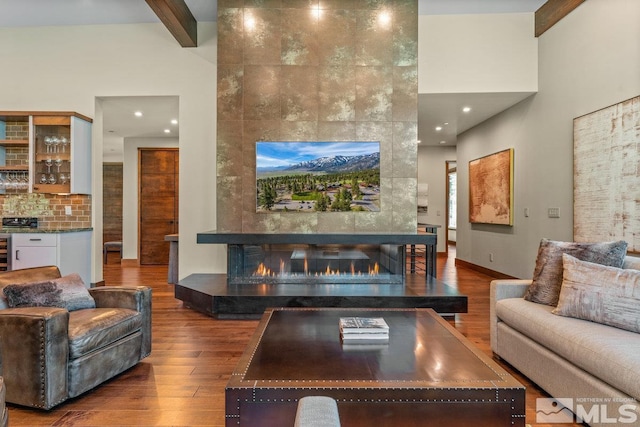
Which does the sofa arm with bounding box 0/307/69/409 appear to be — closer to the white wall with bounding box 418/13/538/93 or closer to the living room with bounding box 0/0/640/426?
the living room with bounding box 0/0/640/426

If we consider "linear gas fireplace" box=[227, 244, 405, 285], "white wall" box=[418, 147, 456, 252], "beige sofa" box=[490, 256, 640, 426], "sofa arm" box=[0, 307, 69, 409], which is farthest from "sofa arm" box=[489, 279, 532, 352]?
"white wall" box=[418, 147, 456, 252]

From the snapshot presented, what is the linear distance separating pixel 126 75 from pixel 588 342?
568cm

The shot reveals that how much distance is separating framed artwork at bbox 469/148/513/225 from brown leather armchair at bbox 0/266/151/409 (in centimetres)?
532

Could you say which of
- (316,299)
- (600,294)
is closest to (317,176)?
(316,299)

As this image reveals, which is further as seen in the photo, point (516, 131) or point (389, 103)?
point (516, 131)

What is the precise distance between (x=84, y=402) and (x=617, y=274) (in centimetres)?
306

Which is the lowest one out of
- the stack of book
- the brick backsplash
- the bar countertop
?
the stack of book

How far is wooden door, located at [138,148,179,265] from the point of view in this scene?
24.4ft

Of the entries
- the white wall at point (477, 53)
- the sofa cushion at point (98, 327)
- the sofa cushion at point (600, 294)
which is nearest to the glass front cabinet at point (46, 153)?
the sofa cushion at point (98, 327)

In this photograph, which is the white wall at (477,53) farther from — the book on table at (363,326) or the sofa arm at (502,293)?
the book on table at (363,326)

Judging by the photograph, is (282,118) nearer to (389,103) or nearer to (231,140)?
(231,140)

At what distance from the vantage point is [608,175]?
3674 millimetres

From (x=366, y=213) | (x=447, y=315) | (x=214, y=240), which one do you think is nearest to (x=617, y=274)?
(x=447, y=315)

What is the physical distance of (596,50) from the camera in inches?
152
